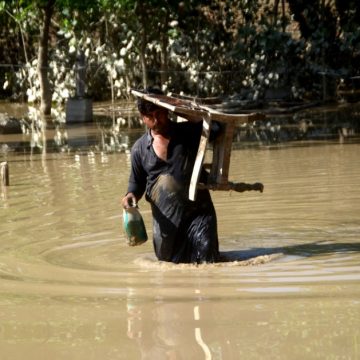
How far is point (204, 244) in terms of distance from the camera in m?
7.61

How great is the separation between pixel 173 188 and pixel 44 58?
53.7ft

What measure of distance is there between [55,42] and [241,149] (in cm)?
1357

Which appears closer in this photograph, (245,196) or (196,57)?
(245,196)

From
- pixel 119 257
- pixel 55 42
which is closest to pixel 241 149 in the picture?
pixel 119 257

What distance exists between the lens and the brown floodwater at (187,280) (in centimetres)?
535

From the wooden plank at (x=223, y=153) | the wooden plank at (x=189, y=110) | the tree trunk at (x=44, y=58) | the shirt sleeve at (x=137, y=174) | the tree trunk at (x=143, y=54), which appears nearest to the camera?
the wooden plank at (x=189, y=110)

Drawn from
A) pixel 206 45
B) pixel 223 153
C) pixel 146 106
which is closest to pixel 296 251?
pixel 223 153

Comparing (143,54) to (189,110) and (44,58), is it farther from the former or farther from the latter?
(189,110)

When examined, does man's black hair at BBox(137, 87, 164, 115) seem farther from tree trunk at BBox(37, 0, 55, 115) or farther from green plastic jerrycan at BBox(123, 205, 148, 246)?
tree trunk at BBox(37, 0, 55, 115)

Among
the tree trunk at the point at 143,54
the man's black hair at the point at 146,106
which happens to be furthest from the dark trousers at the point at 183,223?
the tree trunk at the point at 143,54

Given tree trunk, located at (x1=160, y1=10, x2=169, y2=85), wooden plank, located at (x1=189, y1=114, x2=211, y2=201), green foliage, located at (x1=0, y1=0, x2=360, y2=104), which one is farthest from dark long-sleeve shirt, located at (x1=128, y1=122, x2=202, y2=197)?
tree trunk, located at (x1=160, y1=10, x2=169, y2=85)

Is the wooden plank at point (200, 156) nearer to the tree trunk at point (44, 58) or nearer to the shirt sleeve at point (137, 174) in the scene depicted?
the shirt sleeve at point (137, 174)

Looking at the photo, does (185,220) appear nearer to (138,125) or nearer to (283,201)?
(283,201)

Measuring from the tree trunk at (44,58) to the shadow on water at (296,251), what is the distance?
14.6m
